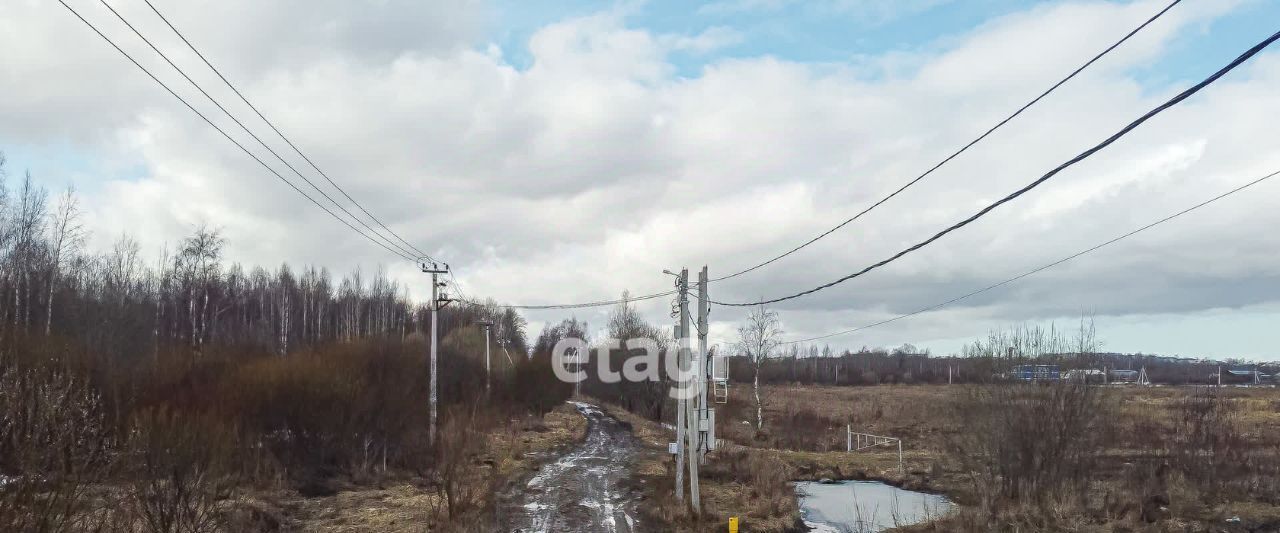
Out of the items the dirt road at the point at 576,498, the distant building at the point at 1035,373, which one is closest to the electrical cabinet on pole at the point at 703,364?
the dirt road at the point at 576,498

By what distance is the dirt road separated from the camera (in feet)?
54.5

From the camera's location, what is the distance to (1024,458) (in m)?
16.6

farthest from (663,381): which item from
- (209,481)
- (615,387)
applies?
(209,481)

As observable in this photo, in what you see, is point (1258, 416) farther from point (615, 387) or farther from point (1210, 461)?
point (615, 387)

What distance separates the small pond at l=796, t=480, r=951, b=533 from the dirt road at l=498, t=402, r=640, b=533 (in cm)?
439

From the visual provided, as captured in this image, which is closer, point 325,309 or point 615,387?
point 615,387

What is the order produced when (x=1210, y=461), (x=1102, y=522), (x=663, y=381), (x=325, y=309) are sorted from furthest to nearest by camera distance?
(x=325, y=309) < (x=663, y=381) < (x=1210, y=461) < (x=1102, y=522)

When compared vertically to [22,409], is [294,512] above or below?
below

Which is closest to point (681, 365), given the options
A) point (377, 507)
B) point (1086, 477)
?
point (377, 507)

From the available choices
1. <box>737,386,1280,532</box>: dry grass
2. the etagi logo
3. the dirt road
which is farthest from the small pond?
the etagi logo

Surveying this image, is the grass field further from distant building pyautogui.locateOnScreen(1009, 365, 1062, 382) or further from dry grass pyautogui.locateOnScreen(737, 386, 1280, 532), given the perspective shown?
distant building pyautogui.locateOnScreen(1009, 365, 1062, 382)

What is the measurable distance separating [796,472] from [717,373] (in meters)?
7.61

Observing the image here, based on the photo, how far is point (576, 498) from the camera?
20.1 meters

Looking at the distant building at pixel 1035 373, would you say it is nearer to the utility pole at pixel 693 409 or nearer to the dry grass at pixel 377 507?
the utility pole at pixel 693 409
